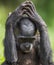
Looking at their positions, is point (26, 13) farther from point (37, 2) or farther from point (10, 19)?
point (37, 2)

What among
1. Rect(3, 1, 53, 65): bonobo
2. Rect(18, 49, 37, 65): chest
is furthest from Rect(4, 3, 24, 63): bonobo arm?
Rect(18, 49, 37, 65): chest

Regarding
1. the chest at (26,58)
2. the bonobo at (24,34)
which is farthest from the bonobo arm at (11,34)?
the chest at (26,58)

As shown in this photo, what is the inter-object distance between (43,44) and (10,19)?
0.36 metres

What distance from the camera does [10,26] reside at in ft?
28.7

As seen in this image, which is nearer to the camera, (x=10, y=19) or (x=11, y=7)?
(x=10, y=19)

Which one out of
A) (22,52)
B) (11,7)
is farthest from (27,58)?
(11,7)

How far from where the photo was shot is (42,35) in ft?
28.8

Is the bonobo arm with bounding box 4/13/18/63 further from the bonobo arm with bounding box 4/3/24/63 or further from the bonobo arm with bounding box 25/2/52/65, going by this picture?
the bonobo arm with bounding box 25/2/52/65

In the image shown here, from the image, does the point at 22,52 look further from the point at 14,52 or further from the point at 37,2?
the point at 37,2

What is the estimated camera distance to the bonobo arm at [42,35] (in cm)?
877

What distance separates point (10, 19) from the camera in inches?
344

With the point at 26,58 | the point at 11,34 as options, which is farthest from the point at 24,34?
the point at 26,58

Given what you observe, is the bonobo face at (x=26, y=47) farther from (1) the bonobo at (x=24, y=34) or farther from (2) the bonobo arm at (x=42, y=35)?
(2) the bonobo arm at (x=42, y=35)

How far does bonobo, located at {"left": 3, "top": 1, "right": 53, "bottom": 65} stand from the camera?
28.7 feet
